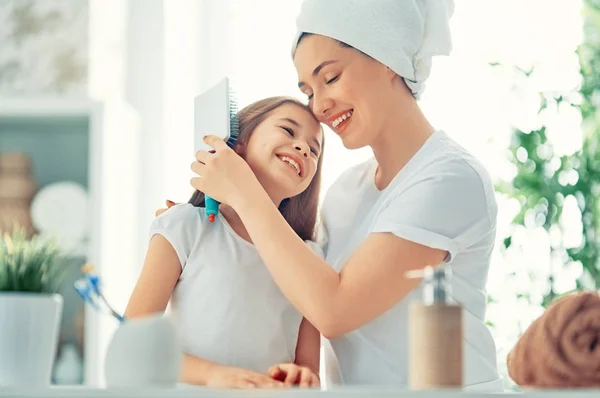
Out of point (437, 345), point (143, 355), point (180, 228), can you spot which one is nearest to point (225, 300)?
point (180, 228)

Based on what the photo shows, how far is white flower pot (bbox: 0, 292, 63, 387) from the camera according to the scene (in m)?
1.16

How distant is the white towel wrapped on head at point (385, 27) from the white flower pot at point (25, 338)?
73 cm

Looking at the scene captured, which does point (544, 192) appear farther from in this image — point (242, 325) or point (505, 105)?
point (242, 325)

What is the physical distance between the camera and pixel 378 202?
1.66 meters

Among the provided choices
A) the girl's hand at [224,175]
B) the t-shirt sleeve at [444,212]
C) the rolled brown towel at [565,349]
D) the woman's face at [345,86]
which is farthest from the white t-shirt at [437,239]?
the rolled brown towel at [565,349]

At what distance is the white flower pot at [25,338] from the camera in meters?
1.16

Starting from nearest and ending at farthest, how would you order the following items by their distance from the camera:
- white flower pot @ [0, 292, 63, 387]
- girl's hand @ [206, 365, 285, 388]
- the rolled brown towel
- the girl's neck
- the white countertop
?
the white countertop
the rolled brown towel
white flower pot @ [0, 292, 63, 387]
girl's hand @ [206, 365, 285, 388]
the girl's neck

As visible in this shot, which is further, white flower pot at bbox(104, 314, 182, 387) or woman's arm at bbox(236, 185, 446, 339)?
woman's arm at bbox(236, 185, 446, 339)

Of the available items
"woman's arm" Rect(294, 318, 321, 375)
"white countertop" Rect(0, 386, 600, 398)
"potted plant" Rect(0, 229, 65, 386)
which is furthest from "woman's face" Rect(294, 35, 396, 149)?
"white countertop" Rect(0, 386, 600, 398)

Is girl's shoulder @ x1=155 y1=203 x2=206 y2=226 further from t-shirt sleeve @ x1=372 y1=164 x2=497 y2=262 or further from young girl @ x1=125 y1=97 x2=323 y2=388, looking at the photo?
t-shirt sleeve @ x1=372 y1=164 x2=497 y2=262

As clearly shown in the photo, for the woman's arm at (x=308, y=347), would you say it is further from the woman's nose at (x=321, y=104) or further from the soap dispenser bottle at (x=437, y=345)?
the soap dispenser bottle at (x=437, y=345)

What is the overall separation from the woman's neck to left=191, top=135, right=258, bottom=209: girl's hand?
332 mm

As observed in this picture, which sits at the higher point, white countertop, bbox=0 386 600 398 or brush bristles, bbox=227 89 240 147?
brush bristles, bbox=227 89 240 147

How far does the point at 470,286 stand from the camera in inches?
63.1
